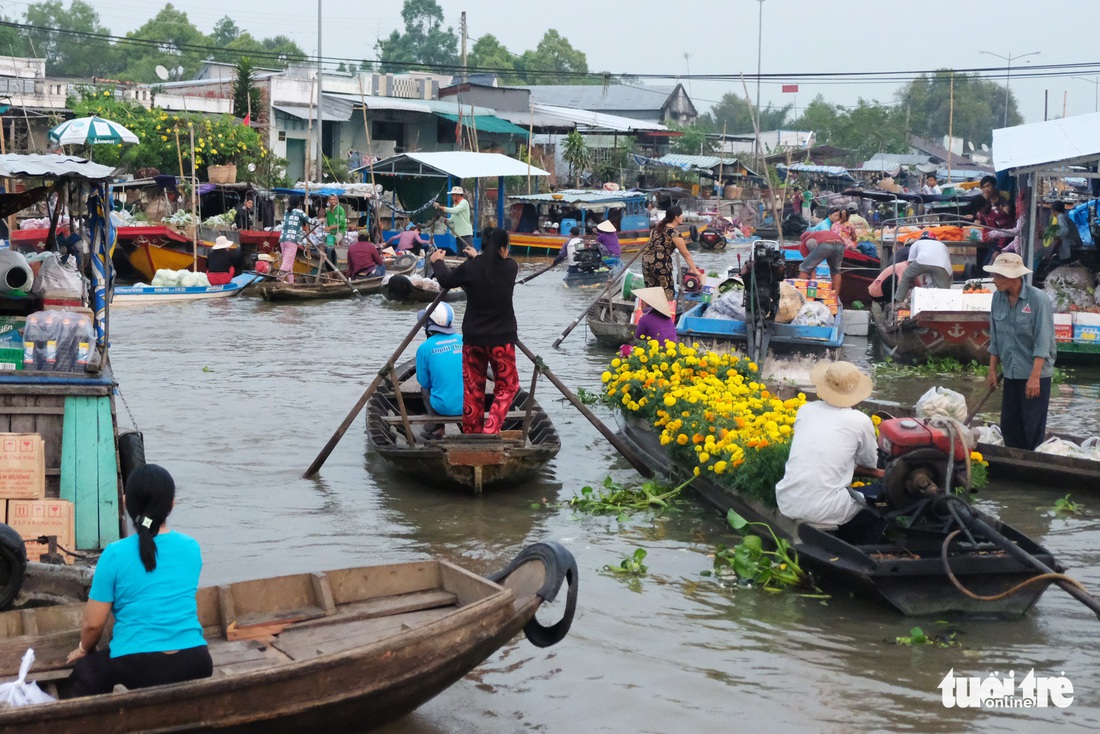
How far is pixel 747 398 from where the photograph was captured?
8.39m

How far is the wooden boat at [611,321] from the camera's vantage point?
51.9 ft

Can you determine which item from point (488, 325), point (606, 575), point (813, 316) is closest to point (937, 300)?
point (813, 316)

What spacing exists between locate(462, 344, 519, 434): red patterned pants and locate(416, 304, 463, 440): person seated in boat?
281 mm

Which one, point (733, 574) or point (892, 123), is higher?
point (892, 123)

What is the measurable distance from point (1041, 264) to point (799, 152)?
46377 mm

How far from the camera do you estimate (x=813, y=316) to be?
11938mm

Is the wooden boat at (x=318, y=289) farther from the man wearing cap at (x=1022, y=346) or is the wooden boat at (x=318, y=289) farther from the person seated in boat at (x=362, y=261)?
the man wearing cap at (x=1022, y=346)

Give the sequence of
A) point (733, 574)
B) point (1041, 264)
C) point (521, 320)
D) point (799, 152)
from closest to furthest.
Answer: point (733, 574)
point (1041, 264)
point (521, 320)
point (799, 152)

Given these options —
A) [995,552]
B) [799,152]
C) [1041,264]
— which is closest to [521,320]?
[1041,264]

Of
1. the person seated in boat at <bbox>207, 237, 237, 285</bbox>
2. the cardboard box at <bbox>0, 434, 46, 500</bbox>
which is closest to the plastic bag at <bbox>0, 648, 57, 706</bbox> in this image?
the cardboard box at <bbox>0, 434, 46, 500</bbox>

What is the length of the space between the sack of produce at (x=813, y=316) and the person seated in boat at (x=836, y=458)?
5693mm

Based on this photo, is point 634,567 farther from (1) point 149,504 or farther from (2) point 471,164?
(2) point 471,164

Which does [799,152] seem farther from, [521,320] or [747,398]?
[747,398]

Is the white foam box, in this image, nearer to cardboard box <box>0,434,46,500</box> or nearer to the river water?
the river water
